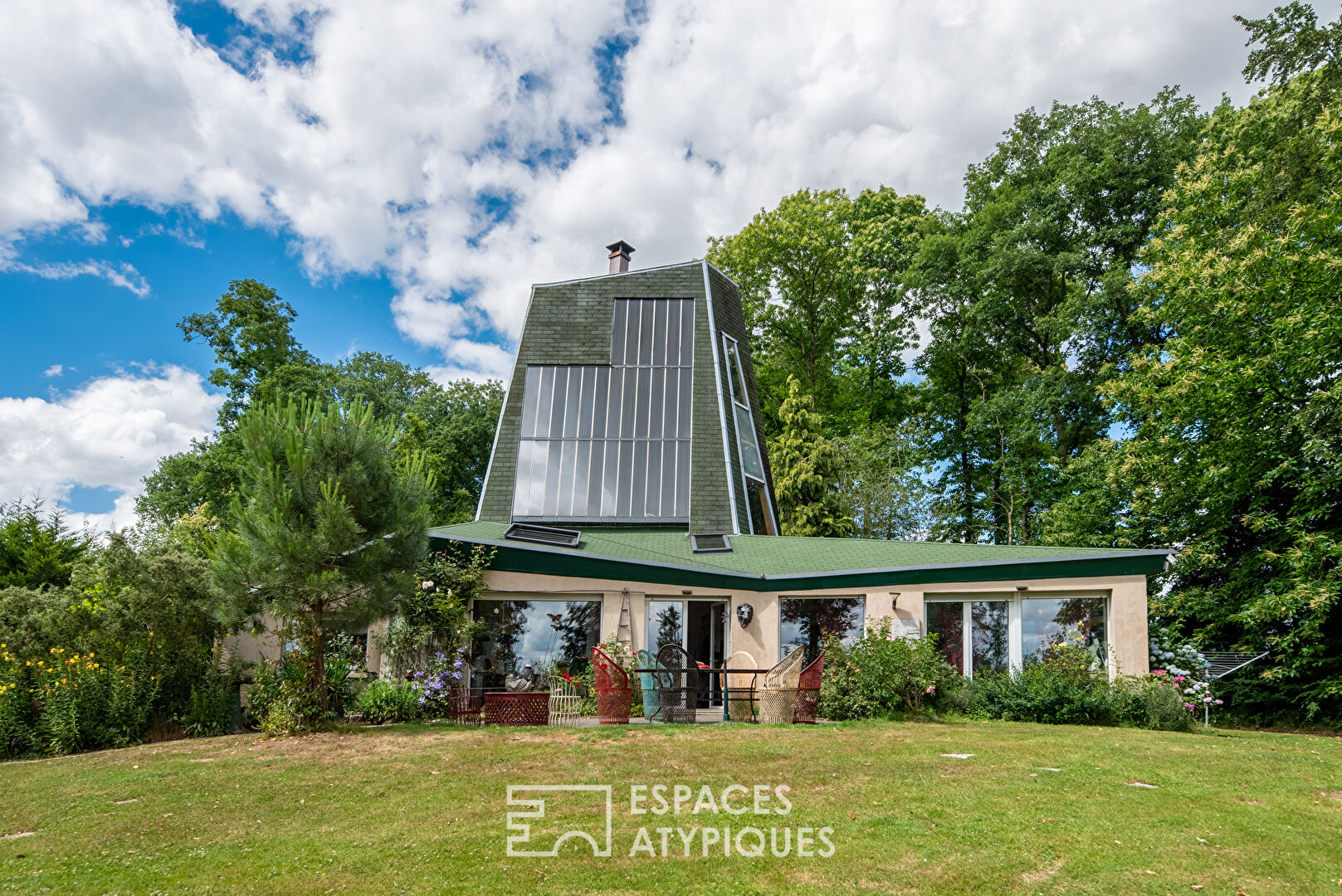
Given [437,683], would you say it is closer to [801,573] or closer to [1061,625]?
[801,573]

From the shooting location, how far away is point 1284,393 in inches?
595

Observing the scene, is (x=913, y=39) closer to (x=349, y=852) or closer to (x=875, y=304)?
(x=875, y=304)

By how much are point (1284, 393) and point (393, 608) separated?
16.9 meters

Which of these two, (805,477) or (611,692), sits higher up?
(805,477)

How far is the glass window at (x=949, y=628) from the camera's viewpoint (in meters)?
13.1

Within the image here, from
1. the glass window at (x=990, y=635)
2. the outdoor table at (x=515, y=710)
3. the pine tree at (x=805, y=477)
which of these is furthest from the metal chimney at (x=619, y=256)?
the outdoor table at (x=515, y=710)

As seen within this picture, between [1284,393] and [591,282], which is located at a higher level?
[591,282]

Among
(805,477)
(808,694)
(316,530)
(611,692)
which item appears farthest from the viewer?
(805,477)

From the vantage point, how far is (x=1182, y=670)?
1258cm

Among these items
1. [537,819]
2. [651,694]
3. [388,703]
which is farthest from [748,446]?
[537,819]

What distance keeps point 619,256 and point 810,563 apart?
37.6ft

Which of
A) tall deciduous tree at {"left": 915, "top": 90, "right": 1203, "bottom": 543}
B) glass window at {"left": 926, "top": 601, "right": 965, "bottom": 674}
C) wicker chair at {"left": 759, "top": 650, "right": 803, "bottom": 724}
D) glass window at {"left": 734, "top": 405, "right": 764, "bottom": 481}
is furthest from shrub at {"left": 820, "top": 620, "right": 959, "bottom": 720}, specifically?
tall deciduous tree at {"left": 915, "top": 90, "right": 1203, "bottom": 543}

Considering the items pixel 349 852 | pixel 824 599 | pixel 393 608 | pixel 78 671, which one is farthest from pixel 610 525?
pixel 349 852

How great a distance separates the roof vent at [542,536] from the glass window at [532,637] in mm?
1242
